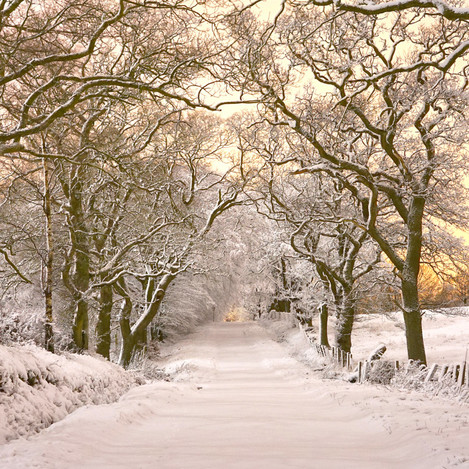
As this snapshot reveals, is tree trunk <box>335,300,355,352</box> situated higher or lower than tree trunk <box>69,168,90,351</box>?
lower

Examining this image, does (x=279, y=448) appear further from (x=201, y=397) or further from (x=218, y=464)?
(x=201, y=397)

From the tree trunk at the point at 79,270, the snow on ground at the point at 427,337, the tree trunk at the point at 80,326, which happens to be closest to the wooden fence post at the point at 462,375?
the snow on ground at the point at 427,337

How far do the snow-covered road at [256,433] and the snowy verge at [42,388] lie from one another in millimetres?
435

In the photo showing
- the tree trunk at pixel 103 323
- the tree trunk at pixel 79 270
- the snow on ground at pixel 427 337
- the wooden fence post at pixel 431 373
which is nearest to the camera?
the wooden fence post at pixel 431 373

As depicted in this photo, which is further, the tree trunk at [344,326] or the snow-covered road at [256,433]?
the tree trunk at [344,326]

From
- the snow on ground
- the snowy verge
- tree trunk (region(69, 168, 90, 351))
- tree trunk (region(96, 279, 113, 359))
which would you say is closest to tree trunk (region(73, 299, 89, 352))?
tree trunk (region(69, 168, 90, 351))

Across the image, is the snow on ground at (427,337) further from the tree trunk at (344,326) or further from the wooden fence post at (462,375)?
the wooden fence post at (462,375)

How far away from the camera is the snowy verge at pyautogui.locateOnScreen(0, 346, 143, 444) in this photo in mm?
7098

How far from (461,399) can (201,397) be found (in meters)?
6.01

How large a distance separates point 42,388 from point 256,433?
12.6 feet

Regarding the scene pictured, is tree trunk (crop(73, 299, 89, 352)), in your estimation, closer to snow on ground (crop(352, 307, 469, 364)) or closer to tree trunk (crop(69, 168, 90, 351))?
tree trunk (crop(69, 168, 90, 351))

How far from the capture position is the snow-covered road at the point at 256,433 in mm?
5598

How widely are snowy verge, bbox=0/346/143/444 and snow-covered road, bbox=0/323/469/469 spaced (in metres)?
0.43

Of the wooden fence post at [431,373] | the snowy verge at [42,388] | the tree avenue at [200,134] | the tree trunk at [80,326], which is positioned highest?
the tree avenue at [200,134]
